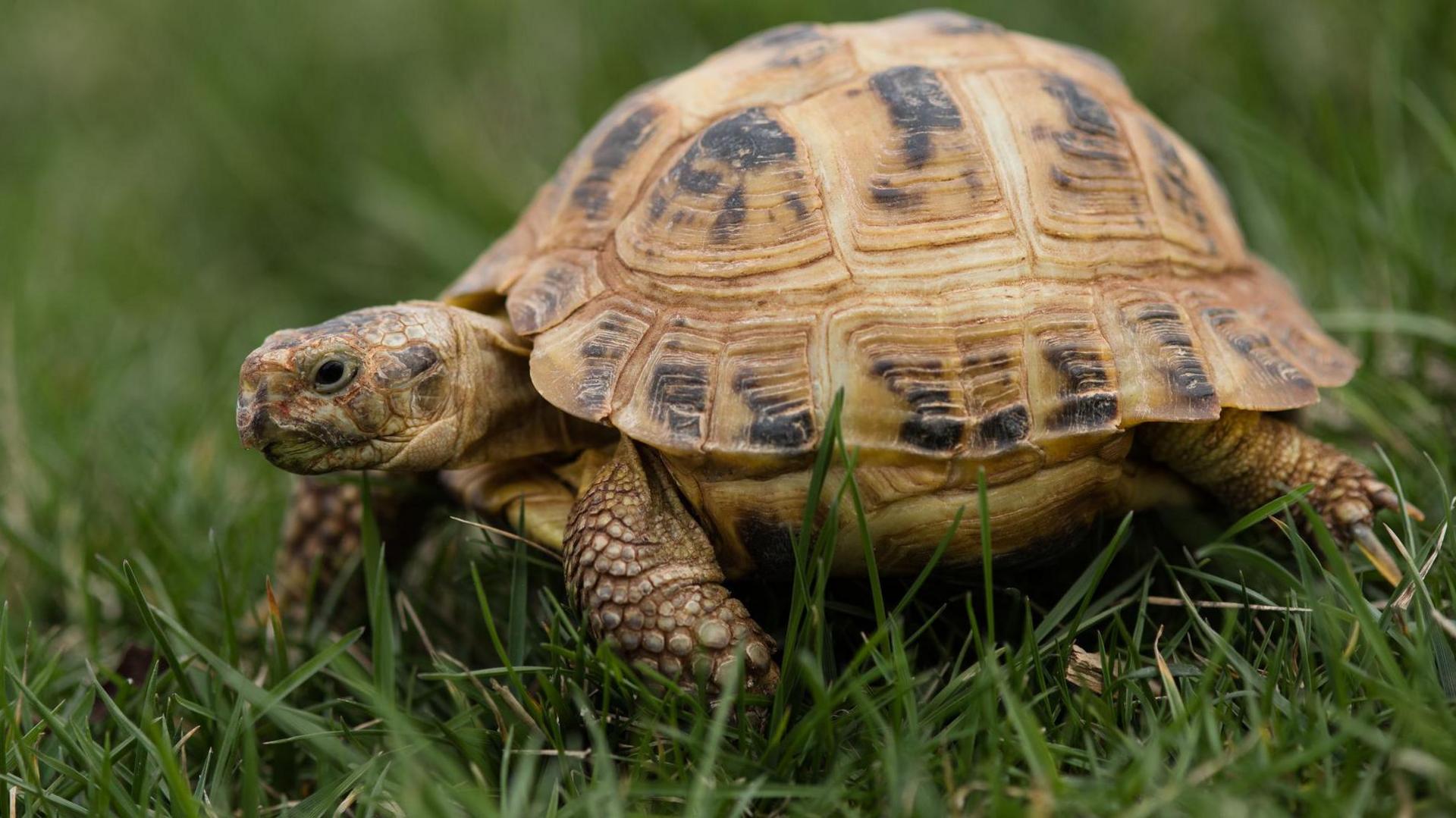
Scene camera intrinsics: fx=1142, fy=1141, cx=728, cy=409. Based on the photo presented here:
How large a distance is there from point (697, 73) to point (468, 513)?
49.2 inches

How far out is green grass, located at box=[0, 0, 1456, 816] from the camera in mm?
1966

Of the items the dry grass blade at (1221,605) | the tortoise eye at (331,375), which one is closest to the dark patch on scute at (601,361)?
the tortoise eye at (331,375)

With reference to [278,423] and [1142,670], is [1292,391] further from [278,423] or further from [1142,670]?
[278,423]

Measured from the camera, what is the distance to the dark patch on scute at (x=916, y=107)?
8.16 feet

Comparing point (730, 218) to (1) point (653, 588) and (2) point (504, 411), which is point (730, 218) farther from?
(1) point (653, 588)

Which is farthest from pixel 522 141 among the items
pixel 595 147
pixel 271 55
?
pixel 595 147

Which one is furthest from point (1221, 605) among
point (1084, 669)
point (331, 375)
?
point (331, 375)

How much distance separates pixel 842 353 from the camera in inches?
90.4

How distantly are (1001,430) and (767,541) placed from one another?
1.73 ft

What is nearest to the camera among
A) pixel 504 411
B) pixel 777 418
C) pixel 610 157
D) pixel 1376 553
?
pixel 777 418

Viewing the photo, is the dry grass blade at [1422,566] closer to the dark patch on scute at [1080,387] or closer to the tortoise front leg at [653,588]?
the dark patch on scute at [1080,387]

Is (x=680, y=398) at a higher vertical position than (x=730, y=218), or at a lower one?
lower

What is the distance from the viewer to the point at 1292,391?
2.49m

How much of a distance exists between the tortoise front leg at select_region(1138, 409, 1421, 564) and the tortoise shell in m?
0.13
